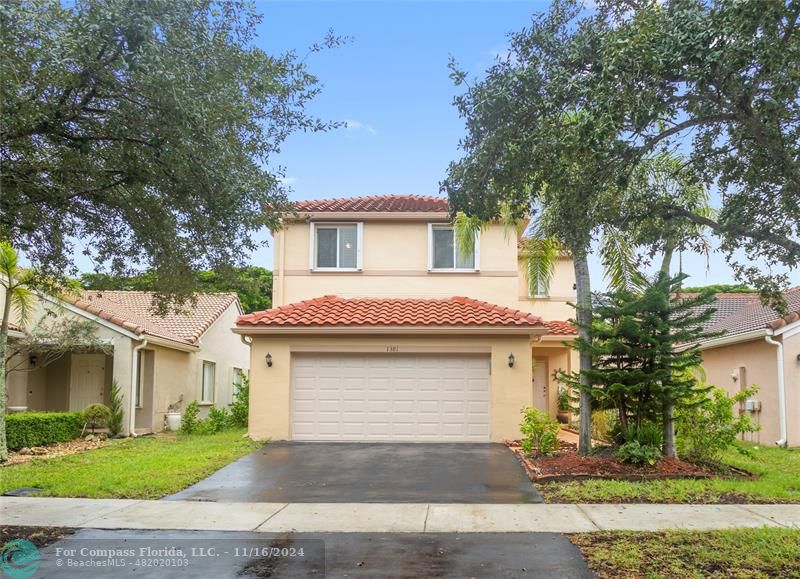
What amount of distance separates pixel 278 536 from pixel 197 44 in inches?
216

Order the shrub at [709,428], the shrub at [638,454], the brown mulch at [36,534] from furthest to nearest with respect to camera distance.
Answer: the shrub at [709,428], the shrub at [638,454], the brown mulch at [36,534]

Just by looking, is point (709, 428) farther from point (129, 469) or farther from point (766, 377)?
point (129, 469)

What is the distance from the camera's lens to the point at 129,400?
1909cm

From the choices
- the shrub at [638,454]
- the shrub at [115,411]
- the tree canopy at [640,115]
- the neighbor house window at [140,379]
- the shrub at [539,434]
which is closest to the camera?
the tree canopy at [640,115]

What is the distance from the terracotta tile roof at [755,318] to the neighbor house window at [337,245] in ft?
33.4

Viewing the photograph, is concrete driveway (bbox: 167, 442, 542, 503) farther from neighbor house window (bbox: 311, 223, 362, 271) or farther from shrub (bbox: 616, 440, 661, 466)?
neighbor house window (bbox: 311, 223, 362, 271)

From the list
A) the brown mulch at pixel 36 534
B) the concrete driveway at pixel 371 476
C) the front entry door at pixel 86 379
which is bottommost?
the concrete driveway at pixel 371 476

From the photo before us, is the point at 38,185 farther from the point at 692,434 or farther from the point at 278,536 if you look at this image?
the point at 692,434

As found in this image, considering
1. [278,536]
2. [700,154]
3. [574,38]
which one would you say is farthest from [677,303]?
[278,536]

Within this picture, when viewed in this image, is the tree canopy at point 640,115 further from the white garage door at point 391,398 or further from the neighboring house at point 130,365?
A: the neighboring house at point 130,365

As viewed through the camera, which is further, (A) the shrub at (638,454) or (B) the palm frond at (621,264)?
(B) the palm frond at (621,264)

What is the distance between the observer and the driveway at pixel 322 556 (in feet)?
20.9

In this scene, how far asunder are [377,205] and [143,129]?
44.5 feet

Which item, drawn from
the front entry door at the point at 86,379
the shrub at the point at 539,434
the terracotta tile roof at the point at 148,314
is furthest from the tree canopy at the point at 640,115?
the front entry door at the point at 86,379
